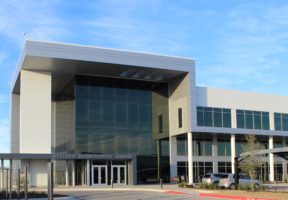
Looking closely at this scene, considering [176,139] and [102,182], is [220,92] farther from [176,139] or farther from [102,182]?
[102,182]

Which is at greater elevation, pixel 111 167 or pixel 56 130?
pixel 56 130

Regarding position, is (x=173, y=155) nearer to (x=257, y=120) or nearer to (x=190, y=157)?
(x=190, y=157)

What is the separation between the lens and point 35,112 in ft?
172

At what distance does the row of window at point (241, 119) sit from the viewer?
57250 millimetres

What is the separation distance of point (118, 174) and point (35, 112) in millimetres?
11189

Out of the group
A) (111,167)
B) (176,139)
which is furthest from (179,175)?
(111,167)

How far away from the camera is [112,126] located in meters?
56.3

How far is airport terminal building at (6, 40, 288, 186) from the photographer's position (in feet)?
170

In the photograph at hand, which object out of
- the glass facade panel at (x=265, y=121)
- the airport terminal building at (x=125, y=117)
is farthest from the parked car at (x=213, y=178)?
the glass facade panel at (x=265, y=121)

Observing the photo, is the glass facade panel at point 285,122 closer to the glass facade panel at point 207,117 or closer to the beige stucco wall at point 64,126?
the glass facade panel at point 207,117

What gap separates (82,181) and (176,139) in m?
12.7

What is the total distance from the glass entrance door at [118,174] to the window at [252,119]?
604 inches

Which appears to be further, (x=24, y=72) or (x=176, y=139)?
(x=176, y=139)

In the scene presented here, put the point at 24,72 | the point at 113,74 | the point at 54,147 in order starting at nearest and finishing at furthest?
the point at 24,72 → the point at 113,74 → the point at 54,147
